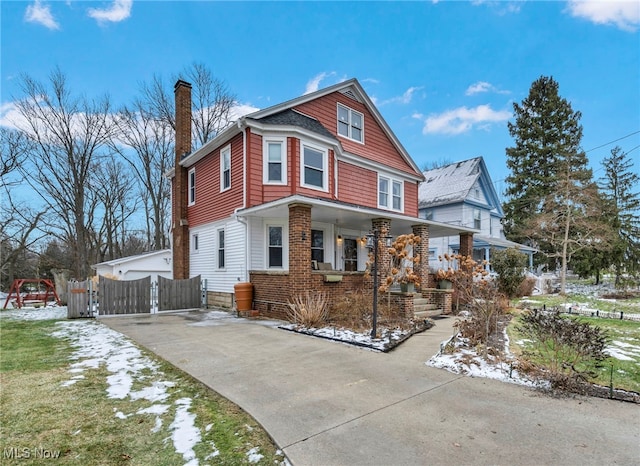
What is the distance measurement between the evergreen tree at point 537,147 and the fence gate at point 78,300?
3115cm

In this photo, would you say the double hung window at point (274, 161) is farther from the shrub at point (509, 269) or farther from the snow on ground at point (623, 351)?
the shrub at point (509, 269)

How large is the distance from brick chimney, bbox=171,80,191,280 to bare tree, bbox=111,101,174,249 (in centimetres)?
1125

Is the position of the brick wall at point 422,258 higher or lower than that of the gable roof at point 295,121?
lower

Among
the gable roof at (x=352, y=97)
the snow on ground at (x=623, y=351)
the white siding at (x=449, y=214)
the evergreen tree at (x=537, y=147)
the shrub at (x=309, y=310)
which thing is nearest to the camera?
the snow on ground at (x=623, y=351)

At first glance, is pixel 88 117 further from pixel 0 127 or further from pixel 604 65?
pixel 604 65

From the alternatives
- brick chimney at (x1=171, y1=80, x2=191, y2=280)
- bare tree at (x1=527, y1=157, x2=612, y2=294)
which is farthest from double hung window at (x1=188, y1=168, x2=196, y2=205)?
bare tree at (x1=527, y1=157, x2=612, y2=294)

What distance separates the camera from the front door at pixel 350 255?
1468 centimetres

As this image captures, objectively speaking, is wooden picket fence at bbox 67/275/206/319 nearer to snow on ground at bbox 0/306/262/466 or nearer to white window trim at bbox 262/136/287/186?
snow on ground at bbox 0/306/262/466

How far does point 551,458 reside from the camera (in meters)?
2.70

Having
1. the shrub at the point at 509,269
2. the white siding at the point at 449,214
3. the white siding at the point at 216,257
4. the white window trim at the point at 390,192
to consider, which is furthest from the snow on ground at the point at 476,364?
the white siding at the point at 449,214

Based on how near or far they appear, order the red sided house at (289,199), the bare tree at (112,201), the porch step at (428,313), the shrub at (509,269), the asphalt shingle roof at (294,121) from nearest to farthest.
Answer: the red sided house at (289,199), the porch step at (428,313), the asphalt shingle roof at (294,121), the shrub at (509,269), the bare tree at (112,201)

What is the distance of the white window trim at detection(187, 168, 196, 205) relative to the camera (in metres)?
15.0

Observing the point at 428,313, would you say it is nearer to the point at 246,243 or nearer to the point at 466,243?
the point at 466,243

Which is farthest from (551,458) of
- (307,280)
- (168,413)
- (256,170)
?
(256,170)
